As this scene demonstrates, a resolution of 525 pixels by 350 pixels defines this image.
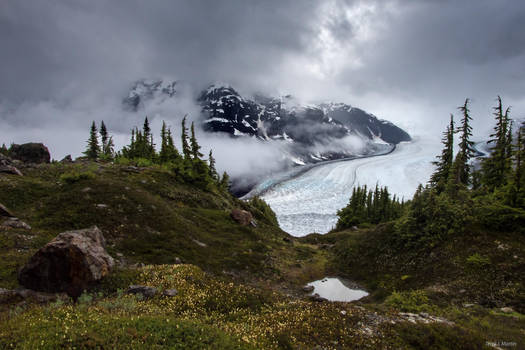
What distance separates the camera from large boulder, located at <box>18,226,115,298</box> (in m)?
10.0

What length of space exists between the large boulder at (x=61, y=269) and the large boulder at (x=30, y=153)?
4195 cm

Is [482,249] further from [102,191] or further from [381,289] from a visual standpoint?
[102,191]

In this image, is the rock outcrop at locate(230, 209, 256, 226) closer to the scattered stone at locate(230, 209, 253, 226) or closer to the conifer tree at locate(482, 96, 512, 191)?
the scattered stone at locate(230, 209, 253, 226)

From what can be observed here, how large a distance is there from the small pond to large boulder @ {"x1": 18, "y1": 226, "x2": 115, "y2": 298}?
16816mm

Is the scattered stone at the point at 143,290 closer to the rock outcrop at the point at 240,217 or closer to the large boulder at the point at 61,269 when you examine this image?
the large boulder at the point at 61,269

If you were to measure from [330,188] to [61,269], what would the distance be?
364 feet

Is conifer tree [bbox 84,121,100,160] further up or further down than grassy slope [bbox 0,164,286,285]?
further up

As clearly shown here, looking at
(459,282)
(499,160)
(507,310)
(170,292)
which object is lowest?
(507,310)

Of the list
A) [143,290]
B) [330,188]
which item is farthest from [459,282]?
[330,188]

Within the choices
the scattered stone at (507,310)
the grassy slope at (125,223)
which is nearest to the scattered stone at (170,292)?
the grassy slope at (125,223)

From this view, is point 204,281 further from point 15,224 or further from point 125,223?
point 15,224

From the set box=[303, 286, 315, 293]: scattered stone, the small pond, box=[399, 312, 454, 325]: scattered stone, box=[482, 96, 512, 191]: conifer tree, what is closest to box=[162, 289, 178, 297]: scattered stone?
box=[399, 312, 454, 325]: scattered stone

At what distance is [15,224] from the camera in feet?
51.3

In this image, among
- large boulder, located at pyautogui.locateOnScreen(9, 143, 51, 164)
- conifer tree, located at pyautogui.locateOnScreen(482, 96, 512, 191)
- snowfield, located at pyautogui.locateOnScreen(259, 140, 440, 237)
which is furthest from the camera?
snowfield, located at pyautogui.locateOnScreen(259, 140, 440, 237)
